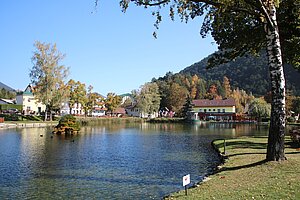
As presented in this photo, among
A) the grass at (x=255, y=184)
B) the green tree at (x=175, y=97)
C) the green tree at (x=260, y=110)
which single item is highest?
the green tree at (x=175, y=97)

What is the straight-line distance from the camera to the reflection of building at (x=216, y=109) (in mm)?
92062

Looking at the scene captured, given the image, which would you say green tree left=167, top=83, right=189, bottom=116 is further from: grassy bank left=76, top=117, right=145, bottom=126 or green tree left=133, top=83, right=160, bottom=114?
grassy bank left=76, top=117, right=145, bottom=126

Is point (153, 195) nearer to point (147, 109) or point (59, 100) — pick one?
point (59, 100)

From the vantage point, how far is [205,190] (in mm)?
8617

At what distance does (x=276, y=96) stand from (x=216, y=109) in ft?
281

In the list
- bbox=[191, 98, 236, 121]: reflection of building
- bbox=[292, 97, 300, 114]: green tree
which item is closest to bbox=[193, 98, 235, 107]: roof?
bbox=[191, 98, 236, 121]: reflection of building

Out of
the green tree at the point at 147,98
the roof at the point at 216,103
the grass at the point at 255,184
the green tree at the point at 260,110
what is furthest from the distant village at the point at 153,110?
the grass at the point at 255,184

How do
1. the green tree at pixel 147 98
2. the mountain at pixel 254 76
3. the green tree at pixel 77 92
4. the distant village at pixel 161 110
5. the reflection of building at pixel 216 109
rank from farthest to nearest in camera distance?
the mountain at pixel 254 76 < the reflection of building at pixel 216 109 < the green tree at pixel 147 98 < the distant village at pixel 161 110 < the green tree at pixel 77 92

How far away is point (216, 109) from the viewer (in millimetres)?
95062

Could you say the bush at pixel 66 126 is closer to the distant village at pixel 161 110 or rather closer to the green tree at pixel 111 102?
the distant village at pixel 161 110

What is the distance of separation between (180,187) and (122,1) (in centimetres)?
713

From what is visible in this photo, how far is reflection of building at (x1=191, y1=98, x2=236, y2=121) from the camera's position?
3625 inches

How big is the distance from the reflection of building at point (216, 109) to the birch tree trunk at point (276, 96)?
79285 millimetres

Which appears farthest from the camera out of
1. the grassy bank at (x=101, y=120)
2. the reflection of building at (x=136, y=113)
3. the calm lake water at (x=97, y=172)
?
the reflection of building at (x=136, y=113)
